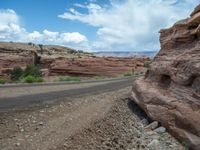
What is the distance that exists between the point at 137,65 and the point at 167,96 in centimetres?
5197

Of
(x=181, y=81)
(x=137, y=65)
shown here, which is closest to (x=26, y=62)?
(x=137, y=65)

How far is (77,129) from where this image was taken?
10141mm

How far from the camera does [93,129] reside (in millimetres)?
10500

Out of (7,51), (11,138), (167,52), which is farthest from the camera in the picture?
(7,51)

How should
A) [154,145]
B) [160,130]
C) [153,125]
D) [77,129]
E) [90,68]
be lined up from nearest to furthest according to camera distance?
[154,145], [77,129], [160,130], [153,125], [90,68]

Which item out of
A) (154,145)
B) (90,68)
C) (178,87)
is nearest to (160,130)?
(154,145)

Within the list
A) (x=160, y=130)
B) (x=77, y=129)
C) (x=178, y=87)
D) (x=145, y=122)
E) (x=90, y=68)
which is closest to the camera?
(x=77, y=129)

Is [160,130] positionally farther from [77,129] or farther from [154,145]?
[77,129]

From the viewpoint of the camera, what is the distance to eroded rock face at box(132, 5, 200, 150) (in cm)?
891

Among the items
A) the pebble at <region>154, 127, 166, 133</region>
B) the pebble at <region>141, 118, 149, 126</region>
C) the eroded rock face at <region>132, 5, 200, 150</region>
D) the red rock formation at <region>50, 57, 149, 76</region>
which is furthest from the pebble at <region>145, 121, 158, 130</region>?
the red rock formation at <region>50, 57, 149, 76</region>

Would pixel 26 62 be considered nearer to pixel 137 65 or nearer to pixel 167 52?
pixel 137 65

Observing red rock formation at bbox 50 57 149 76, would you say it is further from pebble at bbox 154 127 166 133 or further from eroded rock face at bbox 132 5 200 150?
pebble at bbox 154 127 166 133

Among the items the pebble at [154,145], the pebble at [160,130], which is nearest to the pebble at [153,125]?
the pebble at [160,130]

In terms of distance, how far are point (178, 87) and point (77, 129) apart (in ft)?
12.9
